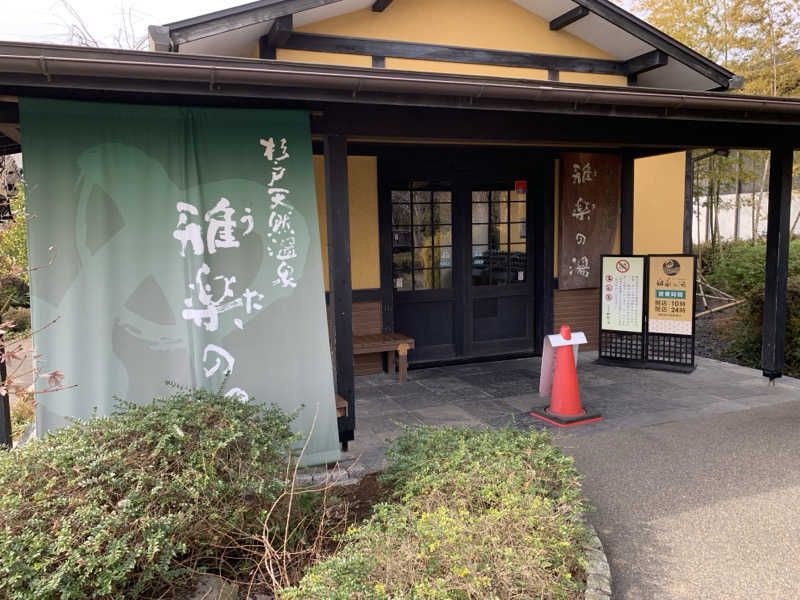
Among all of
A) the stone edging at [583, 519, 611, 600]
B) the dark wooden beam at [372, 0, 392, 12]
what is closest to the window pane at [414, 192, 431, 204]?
the dark wooden beam at [372, 0, 392, 12]

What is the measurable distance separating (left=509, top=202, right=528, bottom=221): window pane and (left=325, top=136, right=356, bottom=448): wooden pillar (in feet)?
13.7

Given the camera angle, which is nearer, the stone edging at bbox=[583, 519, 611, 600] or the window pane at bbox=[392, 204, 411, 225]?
the stone edging at bbox=[583, 519, 611, 600]

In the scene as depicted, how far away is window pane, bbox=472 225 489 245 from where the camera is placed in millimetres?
8289

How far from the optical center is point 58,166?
3938 millimetres

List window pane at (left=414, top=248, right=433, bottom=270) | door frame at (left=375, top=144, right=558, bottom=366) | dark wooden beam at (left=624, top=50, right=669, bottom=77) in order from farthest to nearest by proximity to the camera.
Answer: window pane at (left=414, top=248, right=433, bottom=270)
dark wooden beam at (left=624, top=50, right=669, bottom=77)
door frame at (left=375, top=144, right=558, bottom=366)

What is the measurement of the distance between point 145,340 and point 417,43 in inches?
196

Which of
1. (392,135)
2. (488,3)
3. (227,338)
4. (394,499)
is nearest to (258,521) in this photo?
(394,499)

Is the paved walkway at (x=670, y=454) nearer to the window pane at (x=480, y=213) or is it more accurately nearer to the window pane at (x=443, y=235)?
the window pane at (x=443, y=235)

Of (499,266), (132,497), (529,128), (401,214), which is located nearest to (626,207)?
(499,266)

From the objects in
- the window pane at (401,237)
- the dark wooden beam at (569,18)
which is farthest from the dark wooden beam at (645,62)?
the window pane at (401,237)

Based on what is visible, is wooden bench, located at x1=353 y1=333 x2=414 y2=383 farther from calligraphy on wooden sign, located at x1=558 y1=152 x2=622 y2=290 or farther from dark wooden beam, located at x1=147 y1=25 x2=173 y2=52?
dark wooden beam, located at x1=147 y1=25 x2=173 y2=52

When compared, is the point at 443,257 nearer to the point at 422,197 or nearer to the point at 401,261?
the point at 401,261

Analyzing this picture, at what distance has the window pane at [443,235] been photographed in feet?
26.6

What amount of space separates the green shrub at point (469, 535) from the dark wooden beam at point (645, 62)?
6.04 meters
